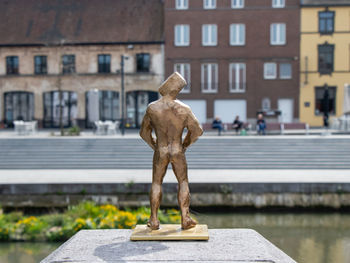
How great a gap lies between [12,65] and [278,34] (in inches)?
735

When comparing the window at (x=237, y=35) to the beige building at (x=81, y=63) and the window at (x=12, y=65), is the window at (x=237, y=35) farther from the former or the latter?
the window at (x=12, y=65)

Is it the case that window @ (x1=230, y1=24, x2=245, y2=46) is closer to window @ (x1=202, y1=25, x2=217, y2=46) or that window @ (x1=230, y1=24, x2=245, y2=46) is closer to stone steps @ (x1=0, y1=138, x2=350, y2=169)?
window @ (x1=202, y1=25, x2=217, y2=46)

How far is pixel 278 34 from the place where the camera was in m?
33.3

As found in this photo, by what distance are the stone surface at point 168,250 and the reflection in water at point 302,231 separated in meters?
3.02

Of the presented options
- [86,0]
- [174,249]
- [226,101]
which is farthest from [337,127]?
[174,249]

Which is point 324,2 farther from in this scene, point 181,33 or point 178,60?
point 178,60

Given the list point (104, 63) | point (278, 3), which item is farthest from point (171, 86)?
point (278, 3)

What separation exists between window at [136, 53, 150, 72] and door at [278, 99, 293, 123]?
9.44 m

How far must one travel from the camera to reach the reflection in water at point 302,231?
9539 millimetres

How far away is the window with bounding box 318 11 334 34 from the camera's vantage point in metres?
33.3

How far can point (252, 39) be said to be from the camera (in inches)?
A: 1313

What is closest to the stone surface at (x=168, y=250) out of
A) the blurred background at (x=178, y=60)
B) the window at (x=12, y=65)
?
the blurred background at (x=178, y=60)

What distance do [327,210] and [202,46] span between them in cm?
2206

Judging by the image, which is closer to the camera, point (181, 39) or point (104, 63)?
point (181, 39)
